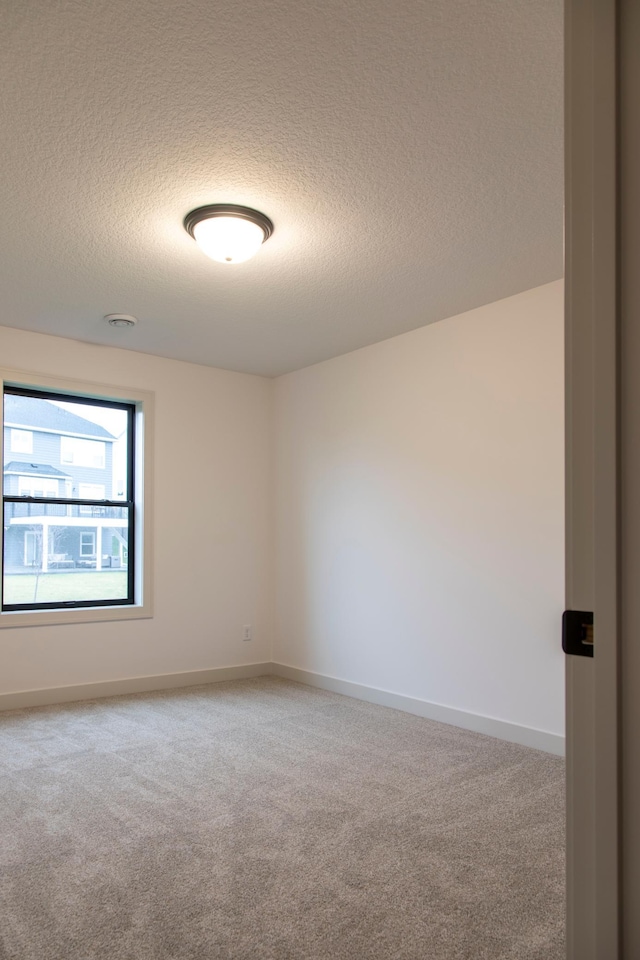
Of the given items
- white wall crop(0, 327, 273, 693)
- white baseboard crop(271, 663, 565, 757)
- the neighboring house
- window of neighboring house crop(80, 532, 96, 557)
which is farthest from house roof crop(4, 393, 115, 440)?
white baseboard crop(271, 663, 565, 757)

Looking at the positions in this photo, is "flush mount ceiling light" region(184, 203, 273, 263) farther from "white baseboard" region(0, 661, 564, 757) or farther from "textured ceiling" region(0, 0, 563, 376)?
"white baseboard" region(0, 661, 564, 757)

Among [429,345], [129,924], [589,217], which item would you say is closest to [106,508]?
[429,345]

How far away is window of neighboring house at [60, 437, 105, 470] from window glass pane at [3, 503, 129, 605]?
1.09 feet

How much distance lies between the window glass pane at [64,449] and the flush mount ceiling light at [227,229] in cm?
234

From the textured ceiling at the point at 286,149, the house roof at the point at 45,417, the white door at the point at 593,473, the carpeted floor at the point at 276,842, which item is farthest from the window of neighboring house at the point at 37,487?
the white door at the point at 593,473

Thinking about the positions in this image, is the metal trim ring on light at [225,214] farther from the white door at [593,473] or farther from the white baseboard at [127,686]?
the white baseboard at [127,686]

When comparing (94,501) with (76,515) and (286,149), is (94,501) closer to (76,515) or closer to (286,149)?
(76,515)

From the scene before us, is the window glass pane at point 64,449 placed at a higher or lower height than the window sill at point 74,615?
higher

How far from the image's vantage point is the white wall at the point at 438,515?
3852 millimetres

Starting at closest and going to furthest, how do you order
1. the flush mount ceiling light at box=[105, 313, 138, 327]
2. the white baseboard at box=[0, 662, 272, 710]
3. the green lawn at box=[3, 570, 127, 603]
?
the flush mount ceiling light at box=[105, 313, 138, 327] → the white baseboard at box=[0, 662, 272, 710] → the green lawn at box=[3, 570, 127, 603]

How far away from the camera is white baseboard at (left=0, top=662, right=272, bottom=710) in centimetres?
457

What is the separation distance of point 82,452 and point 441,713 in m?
3.16

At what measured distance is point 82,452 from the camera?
5.14 m

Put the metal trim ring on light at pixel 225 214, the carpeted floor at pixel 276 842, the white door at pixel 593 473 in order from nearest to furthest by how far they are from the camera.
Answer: the white door at pixel 593 473, the carpeted floor at pixel 276 842, the metal trim ring on light at pixel 225 214
